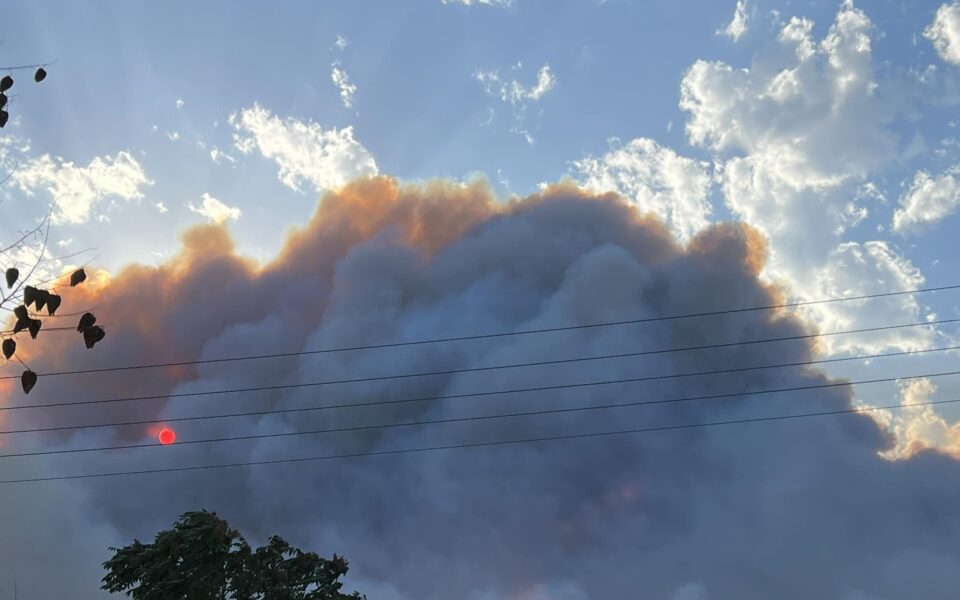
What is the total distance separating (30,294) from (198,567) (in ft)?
168

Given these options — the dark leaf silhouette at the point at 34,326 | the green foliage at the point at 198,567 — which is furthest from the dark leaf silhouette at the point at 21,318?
the green foliage at the point at 198,567

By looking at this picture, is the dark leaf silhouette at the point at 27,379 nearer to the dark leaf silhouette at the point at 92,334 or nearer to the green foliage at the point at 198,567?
the dark leaf silhouette at the point at 92,334

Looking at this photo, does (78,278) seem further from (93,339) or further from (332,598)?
(332,598)

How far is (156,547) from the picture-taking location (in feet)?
177

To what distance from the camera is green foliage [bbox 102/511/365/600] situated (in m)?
53.0

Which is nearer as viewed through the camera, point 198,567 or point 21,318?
point 21,318

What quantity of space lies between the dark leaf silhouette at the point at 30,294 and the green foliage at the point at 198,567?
162ft

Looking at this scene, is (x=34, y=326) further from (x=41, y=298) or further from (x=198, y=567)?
(x=198, y=567)

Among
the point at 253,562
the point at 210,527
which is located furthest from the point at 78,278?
the point at 253,562

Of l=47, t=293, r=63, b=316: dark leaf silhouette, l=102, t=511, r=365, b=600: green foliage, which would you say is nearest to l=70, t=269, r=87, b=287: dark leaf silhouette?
l=47, t=293, r=63, b=316: dark leaf silhouette

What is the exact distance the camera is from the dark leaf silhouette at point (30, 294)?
10.4m

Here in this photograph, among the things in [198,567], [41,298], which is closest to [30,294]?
[41,298]

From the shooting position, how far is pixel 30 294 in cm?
1041

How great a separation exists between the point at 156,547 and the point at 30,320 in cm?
5086
